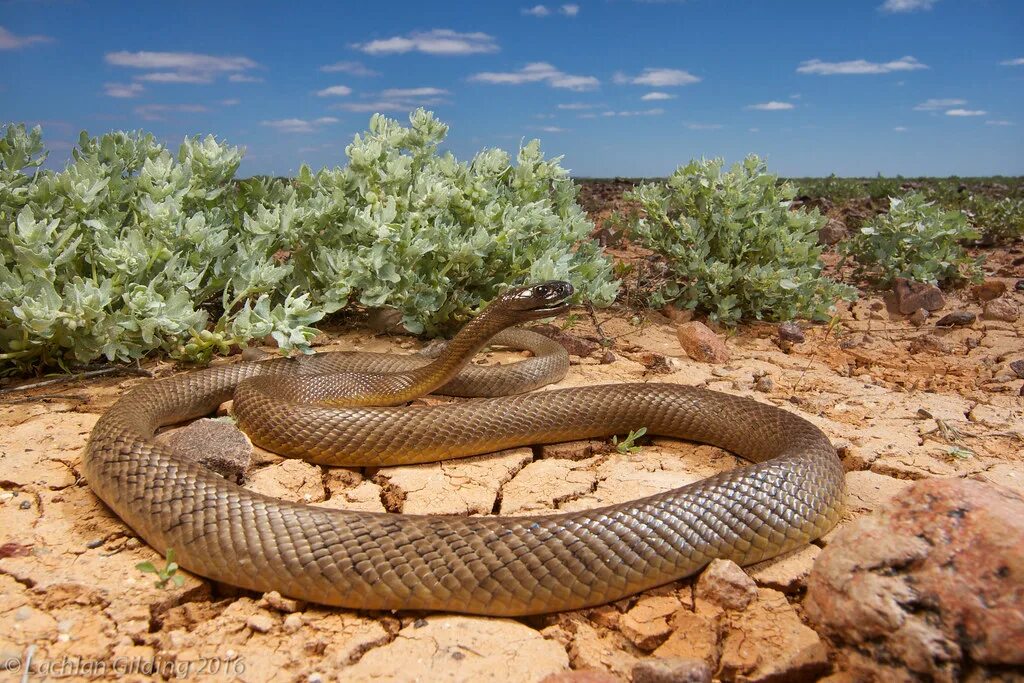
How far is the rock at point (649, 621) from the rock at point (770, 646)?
0.23 meters

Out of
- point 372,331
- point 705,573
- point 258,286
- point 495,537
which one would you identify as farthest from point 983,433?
point 258,286

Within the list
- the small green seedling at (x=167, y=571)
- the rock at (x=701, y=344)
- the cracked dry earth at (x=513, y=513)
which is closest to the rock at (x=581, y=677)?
the cracked dry earth at (x=513, y=513)

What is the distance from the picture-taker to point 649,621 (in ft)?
9.86

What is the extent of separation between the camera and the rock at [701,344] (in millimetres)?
6188

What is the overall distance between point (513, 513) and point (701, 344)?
300 centimetres

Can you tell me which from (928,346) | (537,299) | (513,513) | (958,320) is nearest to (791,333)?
(928,346)

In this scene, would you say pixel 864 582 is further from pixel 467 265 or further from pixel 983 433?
pixel 467 265

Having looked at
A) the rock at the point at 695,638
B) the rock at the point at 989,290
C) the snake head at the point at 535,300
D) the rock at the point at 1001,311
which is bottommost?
the rock at the point at 695,638

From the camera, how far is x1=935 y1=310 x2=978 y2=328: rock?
7.10 m

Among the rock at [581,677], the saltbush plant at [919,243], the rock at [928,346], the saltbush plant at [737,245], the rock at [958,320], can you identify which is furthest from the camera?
the saltbush plant at [919,243]

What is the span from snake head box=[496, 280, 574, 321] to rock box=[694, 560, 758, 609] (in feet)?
6.50

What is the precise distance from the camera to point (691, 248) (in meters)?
7.13

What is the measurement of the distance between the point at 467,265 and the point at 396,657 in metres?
3.77

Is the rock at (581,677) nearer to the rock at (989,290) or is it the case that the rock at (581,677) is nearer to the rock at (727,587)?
the rock at (727,587)
